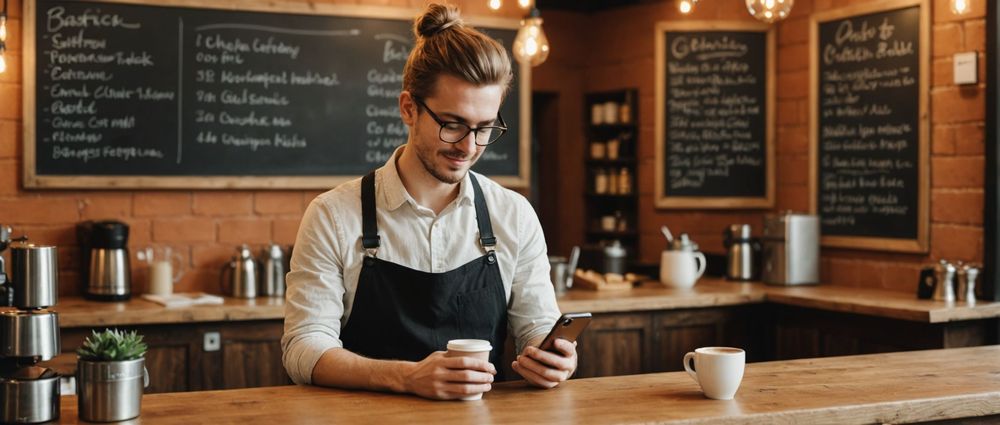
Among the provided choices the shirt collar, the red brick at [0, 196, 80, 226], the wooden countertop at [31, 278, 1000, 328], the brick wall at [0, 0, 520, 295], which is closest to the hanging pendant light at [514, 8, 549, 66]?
the brick wall at [0, 0, 520, 295]

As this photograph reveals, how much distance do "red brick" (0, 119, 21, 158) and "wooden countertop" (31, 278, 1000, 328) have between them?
1.99 ft

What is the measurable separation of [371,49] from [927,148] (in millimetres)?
2369

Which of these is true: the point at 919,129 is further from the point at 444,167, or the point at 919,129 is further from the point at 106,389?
the point at 106,389

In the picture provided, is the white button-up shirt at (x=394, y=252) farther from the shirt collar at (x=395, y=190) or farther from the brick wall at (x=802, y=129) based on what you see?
the brick wall at (x=802, y=129)

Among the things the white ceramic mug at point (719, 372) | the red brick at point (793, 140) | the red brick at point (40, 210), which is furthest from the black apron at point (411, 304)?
the red brick at point (793, 140)

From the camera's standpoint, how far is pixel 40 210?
4.26 metres

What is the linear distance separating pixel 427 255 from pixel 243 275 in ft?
6.36

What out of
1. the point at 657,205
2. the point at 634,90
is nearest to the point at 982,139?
the point at 657,205

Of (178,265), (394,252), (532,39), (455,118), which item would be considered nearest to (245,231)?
(178,265)

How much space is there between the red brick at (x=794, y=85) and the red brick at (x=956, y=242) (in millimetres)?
995

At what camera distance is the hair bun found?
8.05 ft

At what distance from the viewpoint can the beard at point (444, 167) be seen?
2369 millimetres

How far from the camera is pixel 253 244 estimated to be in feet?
15.0

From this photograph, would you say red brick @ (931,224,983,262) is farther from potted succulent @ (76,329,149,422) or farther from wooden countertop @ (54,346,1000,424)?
potted succulent @ (76,329,149,422)
